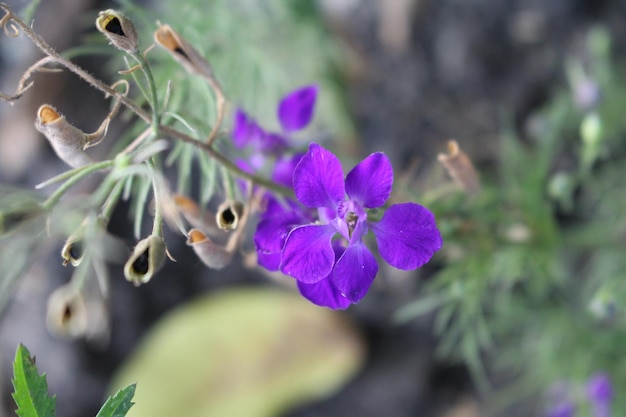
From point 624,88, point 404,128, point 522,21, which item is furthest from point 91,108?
point 624,88

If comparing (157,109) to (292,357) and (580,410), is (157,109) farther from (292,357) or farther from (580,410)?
(292,357)

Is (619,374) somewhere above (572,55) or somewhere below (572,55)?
below

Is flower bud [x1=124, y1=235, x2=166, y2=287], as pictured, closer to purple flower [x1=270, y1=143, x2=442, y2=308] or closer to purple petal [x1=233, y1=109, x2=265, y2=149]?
purple flower [x1=270, y1=143, x2=442, y2=308]

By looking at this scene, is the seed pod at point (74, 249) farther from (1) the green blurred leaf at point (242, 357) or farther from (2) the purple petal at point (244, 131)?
(1) the green blurred leaf at point (242, 357)

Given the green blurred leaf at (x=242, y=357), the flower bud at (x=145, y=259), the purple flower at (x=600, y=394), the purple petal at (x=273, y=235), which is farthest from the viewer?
the green blurred leaf at (x=242, y=357)

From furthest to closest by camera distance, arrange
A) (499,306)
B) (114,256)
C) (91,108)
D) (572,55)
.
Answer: (91,108) → (114,256) → (572,55) → (499,306)

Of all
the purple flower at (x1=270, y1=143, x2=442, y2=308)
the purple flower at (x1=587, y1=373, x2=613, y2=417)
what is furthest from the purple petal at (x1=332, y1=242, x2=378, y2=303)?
the purple flower at (x1=587, y1=373, x2=613, y2=417)

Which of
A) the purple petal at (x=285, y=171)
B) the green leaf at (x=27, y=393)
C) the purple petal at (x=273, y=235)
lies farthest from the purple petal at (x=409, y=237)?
the green leaf at (x=27, y=393)

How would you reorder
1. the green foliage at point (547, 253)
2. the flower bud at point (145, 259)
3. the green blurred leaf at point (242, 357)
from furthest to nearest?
the green blurred leaf at point (242, 357), the green foliage at point (547, 253), the flower bud at point (145, 259)
